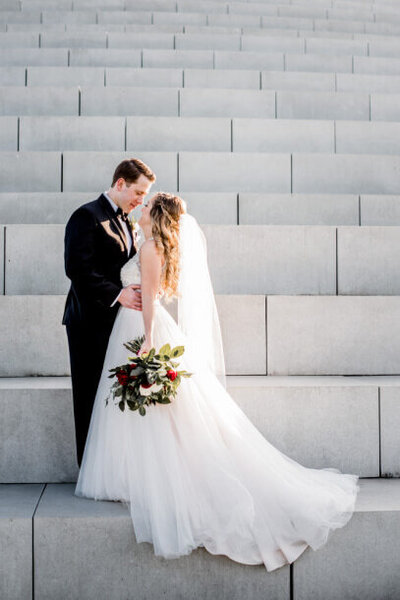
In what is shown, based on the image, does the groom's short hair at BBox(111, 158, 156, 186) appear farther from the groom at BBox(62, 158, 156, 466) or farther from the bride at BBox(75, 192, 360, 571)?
the bride at BBox(75, 192, 360, 571)

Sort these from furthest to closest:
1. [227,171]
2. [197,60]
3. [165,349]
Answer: [197,60]
[227,171]
[165,349]

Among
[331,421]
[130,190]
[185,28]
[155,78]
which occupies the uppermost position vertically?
[185,28]

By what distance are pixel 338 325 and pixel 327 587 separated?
1690mm

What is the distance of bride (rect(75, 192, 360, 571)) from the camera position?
295 cm

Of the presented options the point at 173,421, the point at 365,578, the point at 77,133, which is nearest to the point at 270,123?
the point at 77,133

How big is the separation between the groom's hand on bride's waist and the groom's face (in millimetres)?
556

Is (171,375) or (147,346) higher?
(147,346)

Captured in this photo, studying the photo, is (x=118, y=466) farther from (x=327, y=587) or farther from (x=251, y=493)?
(x=327, y=587)

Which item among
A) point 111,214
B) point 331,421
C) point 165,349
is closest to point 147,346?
point 165,349

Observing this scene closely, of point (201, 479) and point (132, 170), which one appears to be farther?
point (132, 170)

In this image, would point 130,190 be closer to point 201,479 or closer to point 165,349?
point 165,349

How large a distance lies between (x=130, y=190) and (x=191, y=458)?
1543 millimetres

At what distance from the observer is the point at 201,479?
305 centimetres

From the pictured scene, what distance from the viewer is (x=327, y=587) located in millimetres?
3092
